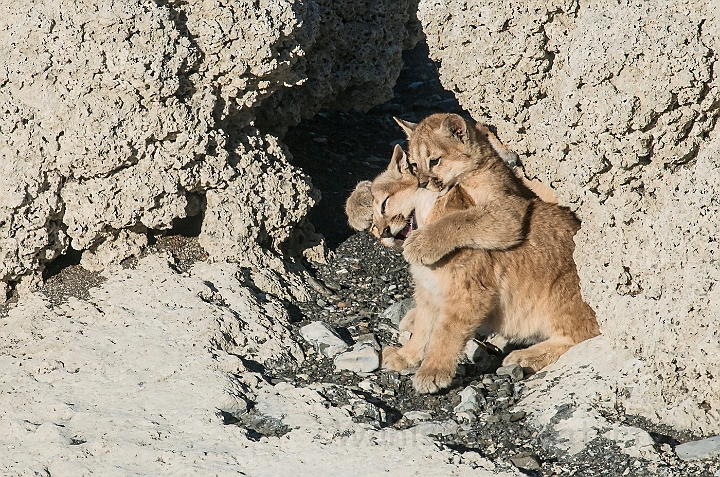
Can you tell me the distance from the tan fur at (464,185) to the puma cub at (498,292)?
41 millimetres

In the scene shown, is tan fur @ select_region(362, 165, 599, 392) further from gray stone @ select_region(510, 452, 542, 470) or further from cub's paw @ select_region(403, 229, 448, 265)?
gray stone @ select_region(510, 452, 542, 470)

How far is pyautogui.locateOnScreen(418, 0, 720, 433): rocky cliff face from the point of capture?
4.53 meters

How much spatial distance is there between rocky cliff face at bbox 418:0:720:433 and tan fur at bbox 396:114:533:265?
48 cm

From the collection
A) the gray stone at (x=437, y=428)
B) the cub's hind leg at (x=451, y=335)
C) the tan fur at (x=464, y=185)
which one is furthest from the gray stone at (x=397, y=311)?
the gray stone at (x=437, y=428)

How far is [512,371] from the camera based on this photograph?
18.8 ft

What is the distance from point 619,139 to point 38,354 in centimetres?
376

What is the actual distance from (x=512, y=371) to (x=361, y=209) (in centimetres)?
171

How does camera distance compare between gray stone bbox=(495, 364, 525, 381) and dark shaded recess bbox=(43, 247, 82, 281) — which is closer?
gray stone bbox=(495, 364, 525, 381)

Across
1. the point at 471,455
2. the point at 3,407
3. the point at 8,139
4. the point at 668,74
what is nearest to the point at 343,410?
the point at 471,455

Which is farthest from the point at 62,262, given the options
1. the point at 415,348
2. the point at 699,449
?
the point at 699,449

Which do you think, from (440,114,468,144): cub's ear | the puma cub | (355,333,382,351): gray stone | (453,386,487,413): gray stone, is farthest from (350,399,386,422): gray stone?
(440,114,468,144): cub's ear

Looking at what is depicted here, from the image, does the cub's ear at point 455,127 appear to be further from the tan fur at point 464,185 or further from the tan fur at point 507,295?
the tan fur at point 507,295

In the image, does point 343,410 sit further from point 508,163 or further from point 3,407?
point 508,163

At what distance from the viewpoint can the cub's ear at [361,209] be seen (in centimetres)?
660
